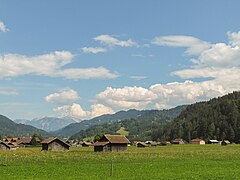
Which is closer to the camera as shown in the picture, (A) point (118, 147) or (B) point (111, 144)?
(B) point (111, 144)

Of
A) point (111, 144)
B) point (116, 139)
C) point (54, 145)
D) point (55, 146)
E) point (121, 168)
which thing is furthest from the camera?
point (55, 146)

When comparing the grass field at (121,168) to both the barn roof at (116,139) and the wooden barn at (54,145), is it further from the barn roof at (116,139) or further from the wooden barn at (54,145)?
the wooden barn at (54,145)

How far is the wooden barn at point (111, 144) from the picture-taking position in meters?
109

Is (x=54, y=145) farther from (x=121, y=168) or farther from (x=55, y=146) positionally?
(x=121, y=168)

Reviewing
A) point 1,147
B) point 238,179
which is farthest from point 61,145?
point 238,179

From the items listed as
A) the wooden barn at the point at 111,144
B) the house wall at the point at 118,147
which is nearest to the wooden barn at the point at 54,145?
the wooden barn at the point at 111,144

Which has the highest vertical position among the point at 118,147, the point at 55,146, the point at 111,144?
the point at 111,144

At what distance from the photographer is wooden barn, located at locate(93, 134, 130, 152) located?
109 m

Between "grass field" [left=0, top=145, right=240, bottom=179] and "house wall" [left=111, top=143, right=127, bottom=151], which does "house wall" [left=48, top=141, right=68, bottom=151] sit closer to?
"house wall" [left=111, top=143, right=127, bottom=151]

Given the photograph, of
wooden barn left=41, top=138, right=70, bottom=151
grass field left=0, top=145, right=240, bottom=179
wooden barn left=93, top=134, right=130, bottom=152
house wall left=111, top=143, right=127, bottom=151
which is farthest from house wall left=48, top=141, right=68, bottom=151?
grass field left=0, top=145, right=240, bottom=179

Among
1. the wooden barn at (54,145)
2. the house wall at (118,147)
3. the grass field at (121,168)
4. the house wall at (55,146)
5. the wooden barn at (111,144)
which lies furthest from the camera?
the house wall at (55,146)

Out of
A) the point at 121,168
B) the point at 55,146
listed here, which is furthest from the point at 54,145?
the point at 121,168

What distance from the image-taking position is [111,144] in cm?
10988

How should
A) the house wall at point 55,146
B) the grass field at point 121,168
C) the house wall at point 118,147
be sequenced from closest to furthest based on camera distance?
the grass field at point 121,168 < the house wall at point 118,147 < the house wall at point 55,146
